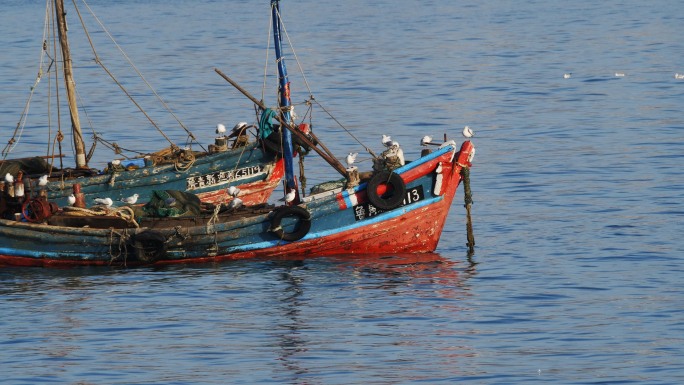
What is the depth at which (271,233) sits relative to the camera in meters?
26.6

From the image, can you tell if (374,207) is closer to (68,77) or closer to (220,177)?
(220,177)

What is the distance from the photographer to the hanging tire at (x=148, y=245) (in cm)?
2614

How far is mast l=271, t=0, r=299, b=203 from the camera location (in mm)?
27812

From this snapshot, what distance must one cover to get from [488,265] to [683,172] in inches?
431

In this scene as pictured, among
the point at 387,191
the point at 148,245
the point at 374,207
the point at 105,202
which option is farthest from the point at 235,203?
the point at 387,191

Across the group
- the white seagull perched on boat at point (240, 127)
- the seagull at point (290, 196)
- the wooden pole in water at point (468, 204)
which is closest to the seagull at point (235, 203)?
the seagull at point (290, 196)

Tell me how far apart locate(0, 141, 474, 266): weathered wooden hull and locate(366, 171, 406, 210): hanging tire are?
0.66 ft

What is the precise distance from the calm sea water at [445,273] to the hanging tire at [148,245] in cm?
36

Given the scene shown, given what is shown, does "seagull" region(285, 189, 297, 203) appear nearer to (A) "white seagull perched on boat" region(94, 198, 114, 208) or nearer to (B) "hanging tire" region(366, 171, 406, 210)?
(B) "hanging tire" region(366, 171, 406, 210)

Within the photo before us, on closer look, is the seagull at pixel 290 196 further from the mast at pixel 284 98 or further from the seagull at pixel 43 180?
the seagull at pixel 43 180

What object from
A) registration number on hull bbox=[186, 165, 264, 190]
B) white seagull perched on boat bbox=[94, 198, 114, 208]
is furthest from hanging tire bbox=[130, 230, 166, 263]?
registration number on hull bbox=[186, 165, 264, 190]

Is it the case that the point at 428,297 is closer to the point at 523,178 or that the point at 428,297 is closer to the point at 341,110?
the point at 523,178

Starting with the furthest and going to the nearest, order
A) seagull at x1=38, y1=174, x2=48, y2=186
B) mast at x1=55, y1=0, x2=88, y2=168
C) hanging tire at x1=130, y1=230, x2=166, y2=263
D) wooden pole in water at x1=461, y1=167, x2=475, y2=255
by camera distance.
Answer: mast at x1=55, y1=0, x2=88, y2=168 < seagull at x1=38, y1=174, x2=48, y2=186 < wooden pole in water at x1=461, y1=167, x2=475, y2=255 < hanging tire at x1=130, y1=230, x2=166, y2=263

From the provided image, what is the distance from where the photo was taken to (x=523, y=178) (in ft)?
119
